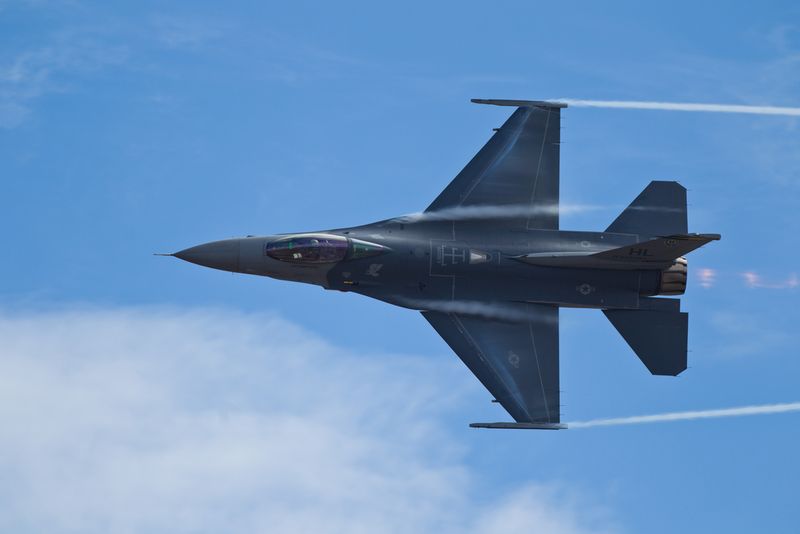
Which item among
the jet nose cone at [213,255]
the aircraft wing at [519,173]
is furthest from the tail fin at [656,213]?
the jet nose cone at [213,255]

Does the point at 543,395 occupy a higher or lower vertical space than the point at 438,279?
lower

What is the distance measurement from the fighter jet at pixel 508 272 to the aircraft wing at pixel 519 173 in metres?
0.07

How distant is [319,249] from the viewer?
39.6m

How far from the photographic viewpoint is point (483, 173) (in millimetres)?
41125

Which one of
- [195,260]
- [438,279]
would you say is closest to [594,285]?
[438,279]

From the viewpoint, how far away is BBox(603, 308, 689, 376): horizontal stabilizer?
40125 millimetres

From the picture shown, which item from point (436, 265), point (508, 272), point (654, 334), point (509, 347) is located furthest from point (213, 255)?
point (654, 334)

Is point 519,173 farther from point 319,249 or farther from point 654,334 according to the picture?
point 319,249

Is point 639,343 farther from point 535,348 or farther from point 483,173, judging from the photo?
point 483,173

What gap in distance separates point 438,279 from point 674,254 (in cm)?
670

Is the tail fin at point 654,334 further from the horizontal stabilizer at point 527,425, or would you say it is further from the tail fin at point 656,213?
the horizontal stabilizer at point 527,425

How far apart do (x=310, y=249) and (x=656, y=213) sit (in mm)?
10118

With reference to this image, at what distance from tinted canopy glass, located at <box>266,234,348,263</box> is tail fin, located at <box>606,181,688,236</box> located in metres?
7.89

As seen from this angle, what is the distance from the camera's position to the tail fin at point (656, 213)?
4050 centimetres
